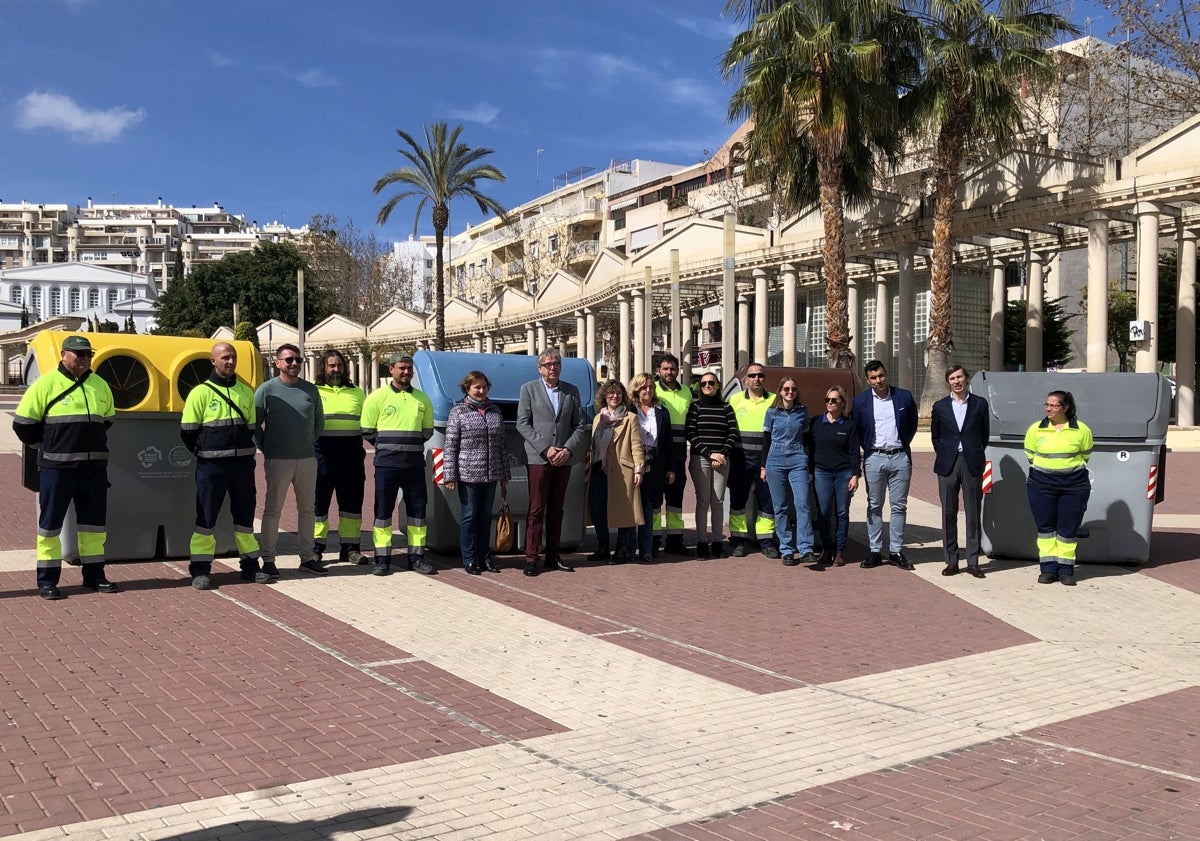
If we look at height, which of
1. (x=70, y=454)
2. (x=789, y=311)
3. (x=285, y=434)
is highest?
(x=789, y=311)

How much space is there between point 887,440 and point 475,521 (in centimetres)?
369

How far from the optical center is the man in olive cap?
7.79 meters

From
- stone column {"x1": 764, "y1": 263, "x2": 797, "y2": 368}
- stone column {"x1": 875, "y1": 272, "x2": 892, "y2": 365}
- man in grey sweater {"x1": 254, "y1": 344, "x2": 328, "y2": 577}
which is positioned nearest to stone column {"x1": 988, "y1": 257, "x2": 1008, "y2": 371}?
stone column {"x1": 875, "y1": 272, "x2": 892, "y2": 365}

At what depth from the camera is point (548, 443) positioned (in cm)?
927

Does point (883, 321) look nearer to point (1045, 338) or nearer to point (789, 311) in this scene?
point (789, 311)

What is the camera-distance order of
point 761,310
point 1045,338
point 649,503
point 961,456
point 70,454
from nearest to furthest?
1. point 70,454
2. point 961,456
3. point 649,503
4. point 761,310
5. point 1045,338

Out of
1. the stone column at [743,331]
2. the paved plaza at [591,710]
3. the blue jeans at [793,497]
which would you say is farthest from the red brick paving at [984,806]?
the stone column at [743,331]

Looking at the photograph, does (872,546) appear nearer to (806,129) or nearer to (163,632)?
(163,632)

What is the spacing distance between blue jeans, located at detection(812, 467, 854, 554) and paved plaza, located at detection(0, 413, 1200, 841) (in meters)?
0.97

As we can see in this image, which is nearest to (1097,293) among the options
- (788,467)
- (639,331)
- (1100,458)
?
(639,331)

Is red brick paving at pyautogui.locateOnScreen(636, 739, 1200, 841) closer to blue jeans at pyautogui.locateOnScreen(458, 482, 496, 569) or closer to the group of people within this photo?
the group of people

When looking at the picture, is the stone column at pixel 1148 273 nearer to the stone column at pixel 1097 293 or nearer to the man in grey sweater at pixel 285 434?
the stone column at pixel 1097 293

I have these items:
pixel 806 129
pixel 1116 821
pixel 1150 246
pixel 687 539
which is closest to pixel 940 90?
pixel 806 129

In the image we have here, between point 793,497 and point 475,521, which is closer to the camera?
point 475,521
